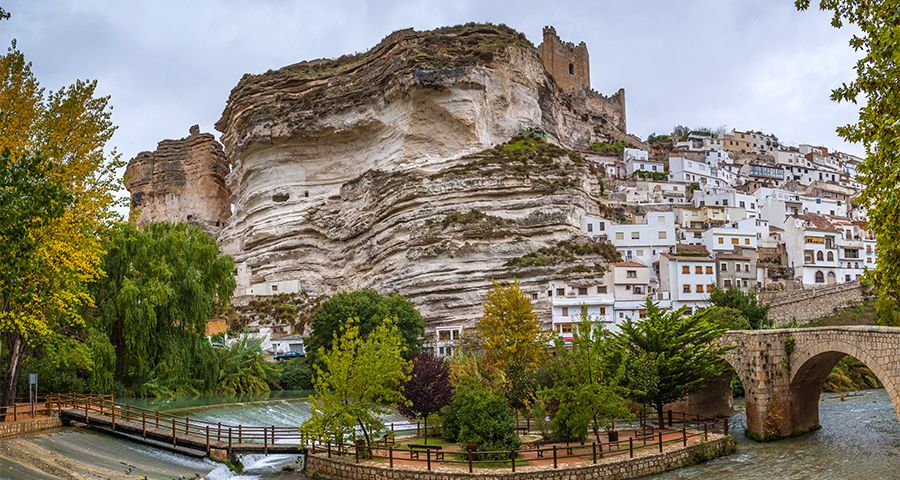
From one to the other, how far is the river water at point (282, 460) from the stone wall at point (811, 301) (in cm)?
2938

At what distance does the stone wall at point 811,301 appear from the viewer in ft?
190

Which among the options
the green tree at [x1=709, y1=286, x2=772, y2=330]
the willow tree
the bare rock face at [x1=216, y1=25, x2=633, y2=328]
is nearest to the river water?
the willow tree

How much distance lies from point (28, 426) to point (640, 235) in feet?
163

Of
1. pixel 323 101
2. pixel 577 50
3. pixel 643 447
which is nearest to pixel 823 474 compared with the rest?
pixel 643 447

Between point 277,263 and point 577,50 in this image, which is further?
point 577,50

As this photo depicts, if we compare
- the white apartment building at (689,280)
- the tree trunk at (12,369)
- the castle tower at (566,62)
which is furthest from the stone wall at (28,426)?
the castle tower at (566,62)

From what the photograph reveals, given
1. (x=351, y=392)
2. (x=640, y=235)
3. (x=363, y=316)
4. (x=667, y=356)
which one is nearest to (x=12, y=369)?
(x=351, y=392)

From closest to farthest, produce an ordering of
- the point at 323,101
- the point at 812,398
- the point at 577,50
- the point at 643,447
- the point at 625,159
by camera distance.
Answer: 1. the point at 643,447
2. the point at 812,398
3. the point at 323,101
4. the point at 625,159
5. the point at 577,50

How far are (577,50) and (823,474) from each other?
100 metres

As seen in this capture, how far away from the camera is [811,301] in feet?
195

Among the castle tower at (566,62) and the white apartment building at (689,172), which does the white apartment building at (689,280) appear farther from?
the castle tower at (566,62)

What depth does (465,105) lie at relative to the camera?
68750mm

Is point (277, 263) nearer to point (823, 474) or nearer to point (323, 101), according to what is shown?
point (323, 101)

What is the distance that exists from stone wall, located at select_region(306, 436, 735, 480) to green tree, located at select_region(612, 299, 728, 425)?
12.7ft
